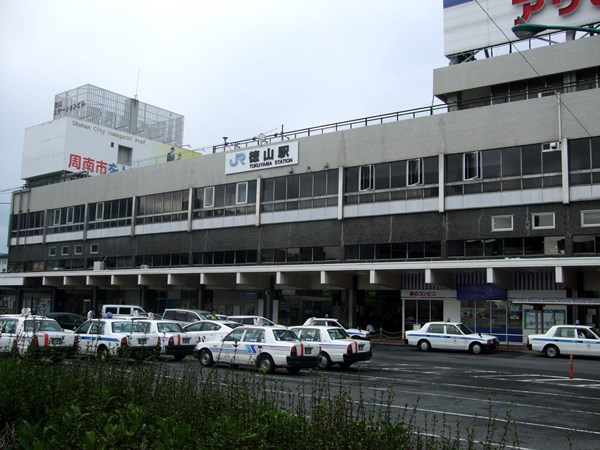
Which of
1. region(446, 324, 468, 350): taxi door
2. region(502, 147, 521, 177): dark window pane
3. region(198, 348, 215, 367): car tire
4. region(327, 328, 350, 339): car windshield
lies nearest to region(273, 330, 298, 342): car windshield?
region(327, 328, 350, 339): car windshield

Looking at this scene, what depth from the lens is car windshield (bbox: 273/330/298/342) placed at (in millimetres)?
19469

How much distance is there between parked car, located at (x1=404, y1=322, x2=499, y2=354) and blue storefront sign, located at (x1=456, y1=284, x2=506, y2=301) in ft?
12.2

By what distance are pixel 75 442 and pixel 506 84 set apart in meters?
34.4

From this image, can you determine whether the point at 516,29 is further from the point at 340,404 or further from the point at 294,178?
the point at 294,178

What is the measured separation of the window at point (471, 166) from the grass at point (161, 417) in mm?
24549

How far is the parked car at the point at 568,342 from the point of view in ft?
88.7

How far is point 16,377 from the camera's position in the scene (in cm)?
831

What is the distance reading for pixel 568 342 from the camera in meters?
27.7

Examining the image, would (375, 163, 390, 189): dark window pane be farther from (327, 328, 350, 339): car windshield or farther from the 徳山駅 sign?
(327, 328, 350, 339): car windshield

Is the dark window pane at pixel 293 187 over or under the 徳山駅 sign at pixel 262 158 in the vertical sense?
under

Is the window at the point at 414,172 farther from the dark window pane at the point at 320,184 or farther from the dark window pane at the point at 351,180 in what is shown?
the dark window pane at the point at 320,184

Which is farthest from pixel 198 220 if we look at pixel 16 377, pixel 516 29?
pixel 16 377

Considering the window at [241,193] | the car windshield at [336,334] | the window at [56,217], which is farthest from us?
the window at [56,217]

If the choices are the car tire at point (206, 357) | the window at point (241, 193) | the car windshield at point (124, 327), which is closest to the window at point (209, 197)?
the window at point (241, 193)
